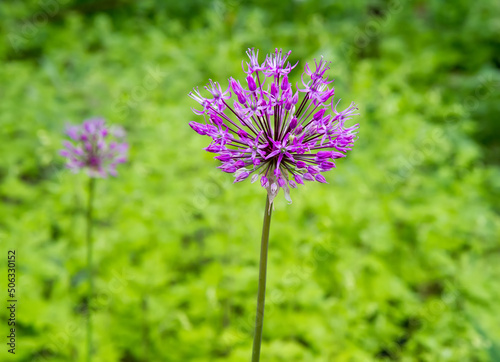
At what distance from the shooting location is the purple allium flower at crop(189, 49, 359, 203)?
164cm

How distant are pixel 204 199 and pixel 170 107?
94.6 inches

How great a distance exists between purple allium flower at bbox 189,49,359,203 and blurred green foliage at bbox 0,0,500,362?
1487mm

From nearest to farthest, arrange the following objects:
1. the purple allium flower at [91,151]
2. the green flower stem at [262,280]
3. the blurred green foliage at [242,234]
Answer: the green flower stem at [262,280], the purple allium flower at [91,151], the blurred green foliage at [242,234]

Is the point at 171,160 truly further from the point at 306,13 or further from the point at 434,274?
the point at 306,13

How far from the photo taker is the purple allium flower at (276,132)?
1643 millimetres

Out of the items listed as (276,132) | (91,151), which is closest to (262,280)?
(276,132)

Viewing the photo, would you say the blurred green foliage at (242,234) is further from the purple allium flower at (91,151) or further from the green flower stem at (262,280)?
the green flower stem at (262,280)

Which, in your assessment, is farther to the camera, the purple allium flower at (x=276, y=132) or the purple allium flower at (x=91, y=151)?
the purple allium flower at (x=91, y=151)

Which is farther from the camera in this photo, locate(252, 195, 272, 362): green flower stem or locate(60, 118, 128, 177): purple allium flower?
locate(60, 118, 128, 177): purple allium flower

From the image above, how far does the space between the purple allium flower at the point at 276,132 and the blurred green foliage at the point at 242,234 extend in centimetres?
149

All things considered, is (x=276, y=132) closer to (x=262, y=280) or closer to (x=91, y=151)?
(x=262, y=280)

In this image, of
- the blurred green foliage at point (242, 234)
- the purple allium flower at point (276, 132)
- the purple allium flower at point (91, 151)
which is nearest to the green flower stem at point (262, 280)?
the purple allium flower at point (276, 132)

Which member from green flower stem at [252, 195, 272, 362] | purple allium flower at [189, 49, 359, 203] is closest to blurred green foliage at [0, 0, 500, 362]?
green flower stem at [252, 195, 272, 362]

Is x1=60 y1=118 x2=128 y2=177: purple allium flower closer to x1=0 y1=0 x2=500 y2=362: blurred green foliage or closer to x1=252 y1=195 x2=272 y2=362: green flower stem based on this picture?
x1=0 y1=0 x2=500 y2=362: blurred green foliage
